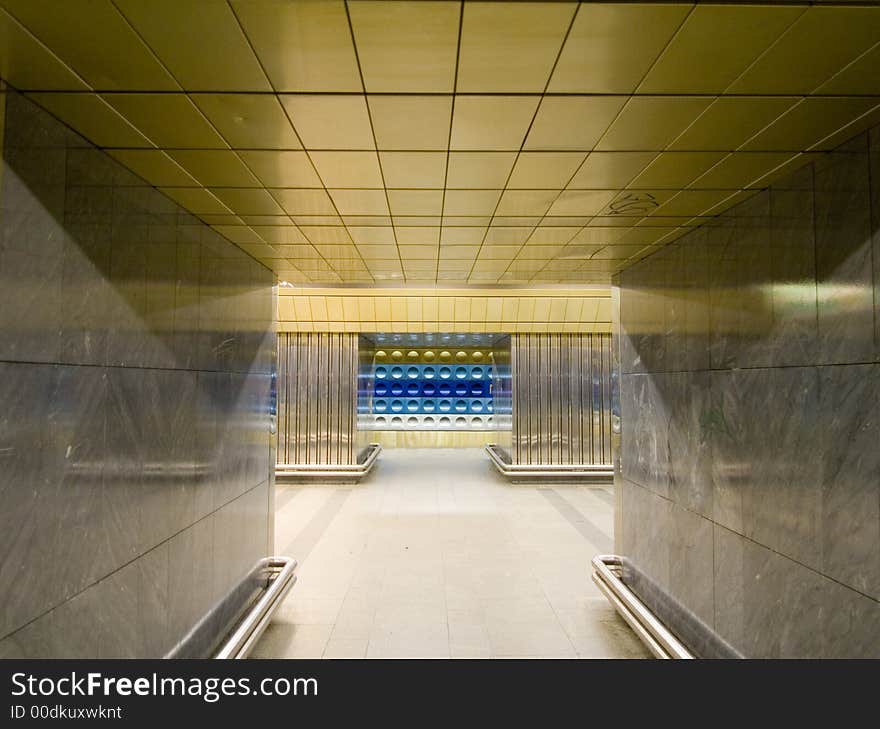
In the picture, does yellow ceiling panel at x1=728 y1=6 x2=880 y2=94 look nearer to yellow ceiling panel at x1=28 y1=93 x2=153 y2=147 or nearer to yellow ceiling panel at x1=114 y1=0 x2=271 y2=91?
yellow ceiling panel at x1=114 y1=0 x2=271 y2=91

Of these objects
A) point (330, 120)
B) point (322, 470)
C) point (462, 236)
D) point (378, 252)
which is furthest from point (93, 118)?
point (322, 470)

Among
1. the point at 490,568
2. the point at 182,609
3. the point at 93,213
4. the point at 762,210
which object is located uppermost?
the point at 762,210

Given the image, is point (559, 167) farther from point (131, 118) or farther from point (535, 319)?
point (535, 319)

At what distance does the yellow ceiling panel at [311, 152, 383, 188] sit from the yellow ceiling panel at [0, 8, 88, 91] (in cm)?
114

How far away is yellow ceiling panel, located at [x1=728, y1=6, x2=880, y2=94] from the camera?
71.1 inches

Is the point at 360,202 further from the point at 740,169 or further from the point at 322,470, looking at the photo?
the point at 322,470

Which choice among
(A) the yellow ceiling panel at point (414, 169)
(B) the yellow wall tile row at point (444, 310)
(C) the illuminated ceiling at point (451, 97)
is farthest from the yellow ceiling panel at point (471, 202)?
(B) the yellow wall tile row at point (444, 310)

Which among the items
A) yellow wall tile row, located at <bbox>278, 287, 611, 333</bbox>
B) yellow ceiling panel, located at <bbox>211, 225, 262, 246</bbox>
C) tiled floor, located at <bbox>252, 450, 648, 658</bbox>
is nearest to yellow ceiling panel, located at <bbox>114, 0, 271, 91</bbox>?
yellow ceiling panel, located at <bbox>211, 225, 262, 246</bbox>

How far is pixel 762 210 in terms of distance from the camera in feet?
11.4

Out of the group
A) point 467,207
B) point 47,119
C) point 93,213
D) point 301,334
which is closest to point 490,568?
point 467,207

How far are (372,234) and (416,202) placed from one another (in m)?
0.96

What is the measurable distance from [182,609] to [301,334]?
392 inches

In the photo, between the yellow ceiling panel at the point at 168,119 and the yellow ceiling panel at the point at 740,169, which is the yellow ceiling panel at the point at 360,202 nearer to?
the yellow ceiling panel at the point at 168,119

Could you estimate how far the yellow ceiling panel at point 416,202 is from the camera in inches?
140
